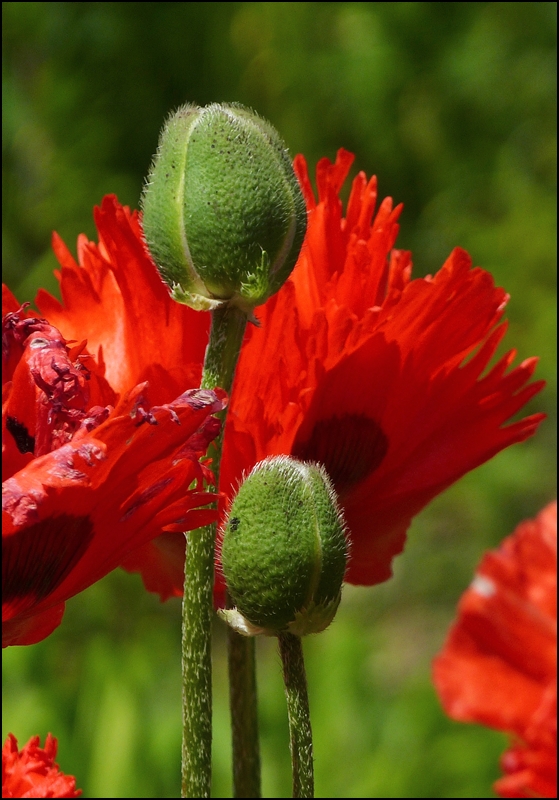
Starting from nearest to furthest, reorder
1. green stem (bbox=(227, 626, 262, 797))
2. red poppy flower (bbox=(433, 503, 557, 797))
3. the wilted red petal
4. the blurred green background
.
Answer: the wilted red petal < green stem (bbox=(227, 626, 262, 797)) < red poppy flower (bbox=(433, 503, 557, 797)) < the blurred green background

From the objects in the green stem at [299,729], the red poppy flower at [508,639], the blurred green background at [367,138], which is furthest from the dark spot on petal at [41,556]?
the blurred green background at [367,138]

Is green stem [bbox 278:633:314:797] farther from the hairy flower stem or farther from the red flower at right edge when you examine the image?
the red flower at right edge

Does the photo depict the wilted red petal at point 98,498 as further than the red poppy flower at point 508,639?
No

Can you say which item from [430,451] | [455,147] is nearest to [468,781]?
[430,451]

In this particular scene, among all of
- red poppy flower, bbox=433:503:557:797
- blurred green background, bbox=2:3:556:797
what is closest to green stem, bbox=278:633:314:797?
red poppy flower, bbox=433:503:557:797

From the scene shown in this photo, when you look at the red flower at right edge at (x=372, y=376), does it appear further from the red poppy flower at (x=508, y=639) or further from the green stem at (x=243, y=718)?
the red poppy flower at (x=508, y=639)

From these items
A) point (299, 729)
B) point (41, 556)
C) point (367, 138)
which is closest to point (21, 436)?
point (41, 556)
